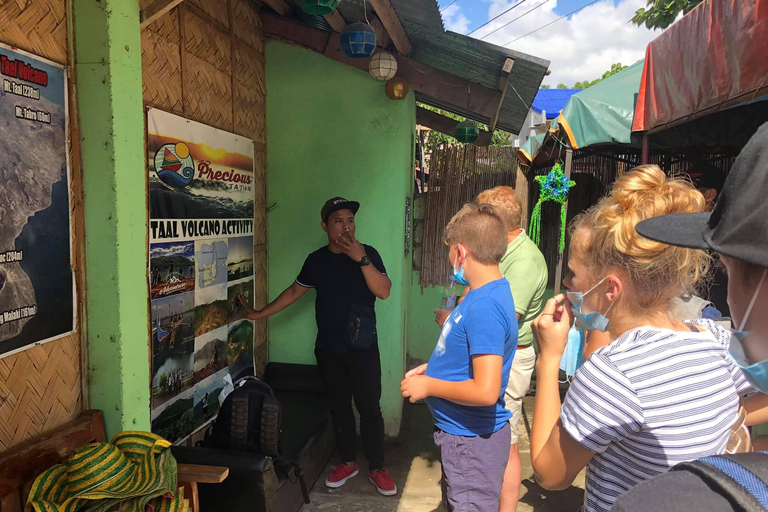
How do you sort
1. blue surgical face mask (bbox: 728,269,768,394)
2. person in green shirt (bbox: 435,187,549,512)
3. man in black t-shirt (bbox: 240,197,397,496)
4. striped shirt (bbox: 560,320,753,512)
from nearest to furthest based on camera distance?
1. blue surgical face mask (bbox: 728,269,768,394)
2. striped shirt (bbox: 560,320,753,512)
3. person in green shirt (bbox: 435,187,549,512)
4. man in black t-shirt (bbox: 240,197,397,496)

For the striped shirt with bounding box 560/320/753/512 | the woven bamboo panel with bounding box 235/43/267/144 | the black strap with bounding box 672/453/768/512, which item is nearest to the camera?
the black strap with bounding box 672/453/768/512

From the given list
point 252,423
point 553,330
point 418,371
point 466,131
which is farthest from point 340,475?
point 466,131

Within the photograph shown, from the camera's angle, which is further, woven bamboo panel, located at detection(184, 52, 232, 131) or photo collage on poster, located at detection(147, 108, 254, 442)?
woven bamboo panel, located at detection(184, 52, 232, 131)

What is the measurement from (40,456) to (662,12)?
13818mm

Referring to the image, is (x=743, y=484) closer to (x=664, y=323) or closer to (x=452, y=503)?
(x=664, y=323)

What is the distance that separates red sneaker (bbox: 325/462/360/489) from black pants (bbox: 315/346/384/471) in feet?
0.20

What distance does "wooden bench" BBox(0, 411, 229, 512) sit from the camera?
1680 mm

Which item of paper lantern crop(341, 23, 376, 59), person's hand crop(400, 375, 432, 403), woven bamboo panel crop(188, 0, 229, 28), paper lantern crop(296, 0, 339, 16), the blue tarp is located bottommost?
person's hand crop(400, 375, 432, 403)

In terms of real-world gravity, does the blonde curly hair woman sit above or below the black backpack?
above

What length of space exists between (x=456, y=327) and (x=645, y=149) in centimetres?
275

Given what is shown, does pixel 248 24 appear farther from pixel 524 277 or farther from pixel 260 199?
pixel 524 277

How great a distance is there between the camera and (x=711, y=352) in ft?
3.92

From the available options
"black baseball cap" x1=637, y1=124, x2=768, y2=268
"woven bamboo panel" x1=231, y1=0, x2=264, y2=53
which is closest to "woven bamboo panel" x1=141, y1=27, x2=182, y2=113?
"woven bamboo panel" x1=231, y1=0, x2=264, y2=53

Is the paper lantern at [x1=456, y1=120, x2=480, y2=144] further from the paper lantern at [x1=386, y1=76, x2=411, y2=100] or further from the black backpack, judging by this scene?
the black backpack
